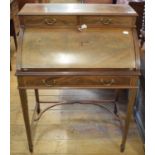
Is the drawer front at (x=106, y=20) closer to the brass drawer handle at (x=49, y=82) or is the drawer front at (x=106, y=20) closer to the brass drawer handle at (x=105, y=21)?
the brass drawer handle at (x=105, y=21)

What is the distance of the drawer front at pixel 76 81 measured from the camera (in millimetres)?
1417

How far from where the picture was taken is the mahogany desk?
54.5 inches

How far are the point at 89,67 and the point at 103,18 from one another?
346mm

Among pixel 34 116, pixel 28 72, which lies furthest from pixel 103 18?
pixel 34 116

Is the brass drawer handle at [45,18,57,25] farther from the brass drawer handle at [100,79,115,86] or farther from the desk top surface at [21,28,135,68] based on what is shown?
the brass drawer handle at [100,79,115,86]

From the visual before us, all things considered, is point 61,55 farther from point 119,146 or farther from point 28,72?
point 119,146

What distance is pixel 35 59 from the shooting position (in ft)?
4.52

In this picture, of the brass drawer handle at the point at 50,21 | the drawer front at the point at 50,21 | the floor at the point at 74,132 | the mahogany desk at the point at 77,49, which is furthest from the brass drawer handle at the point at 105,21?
the floor at the point at 74,132

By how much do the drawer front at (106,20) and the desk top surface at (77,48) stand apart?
41 mm

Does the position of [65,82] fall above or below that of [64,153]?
above

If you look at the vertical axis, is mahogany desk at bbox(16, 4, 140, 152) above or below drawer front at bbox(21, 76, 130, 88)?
above

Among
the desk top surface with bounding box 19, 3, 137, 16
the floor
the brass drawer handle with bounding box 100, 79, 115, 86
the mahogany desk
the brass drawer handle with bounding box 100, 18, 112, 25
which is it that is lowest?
the floor

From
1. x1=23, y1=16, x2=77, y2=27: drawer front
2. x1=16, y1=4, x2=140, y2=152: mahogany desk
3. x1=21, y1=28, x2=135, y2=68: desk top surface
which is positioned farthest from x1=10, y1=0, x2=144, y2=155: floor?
x1=23, y1=16, x2=77, y2=27: drawer front
